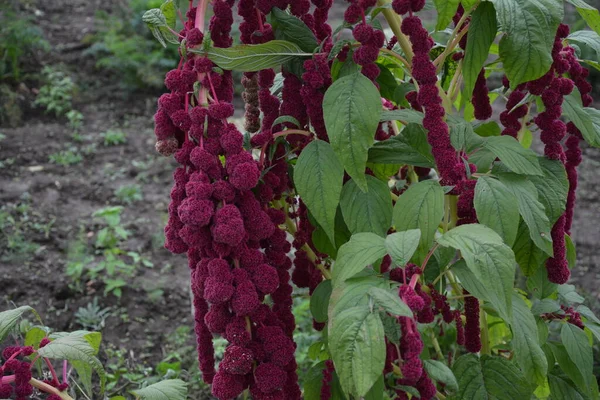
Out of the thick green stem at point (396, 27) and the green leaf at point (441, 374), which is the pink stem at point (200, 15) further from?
the green leaf at point (441, 374)

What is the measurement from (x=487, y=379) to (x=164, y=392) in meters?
0.58

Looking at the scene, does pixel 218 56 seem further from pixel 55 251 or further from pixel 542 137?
pixel 55 251

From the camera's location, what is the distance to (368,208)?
3.63ft

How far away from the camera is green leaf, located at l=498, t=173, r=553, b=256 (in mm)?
1043

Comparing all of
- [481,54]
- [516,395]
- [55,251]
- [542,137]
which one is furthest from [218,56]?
[55,251]

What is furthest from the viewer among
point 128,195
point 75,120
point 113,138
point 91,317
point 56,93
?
point 56,93

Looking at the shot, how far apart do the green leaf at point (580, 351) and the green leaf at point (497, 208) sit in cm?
43

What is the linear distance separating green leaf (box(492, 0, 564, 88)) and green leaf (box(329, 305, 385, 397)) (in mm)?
474

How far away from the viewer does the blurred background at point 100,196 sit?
2.73 metres

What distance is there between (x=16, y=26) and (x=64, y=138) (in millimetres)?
1414

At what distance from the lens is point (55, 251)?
324 centimetres

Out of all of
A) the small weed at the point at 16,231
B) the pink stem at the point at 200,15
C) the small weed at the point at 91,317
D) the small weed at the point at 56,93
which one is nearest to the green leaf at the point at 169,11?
the pink stem at the point at 200,15

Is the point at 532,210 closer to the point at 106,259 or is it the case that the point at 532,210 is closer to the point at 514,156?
the point at 514,156

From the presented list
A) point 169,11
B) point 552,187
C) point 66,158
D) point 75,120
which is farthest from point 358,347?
point 75,120
